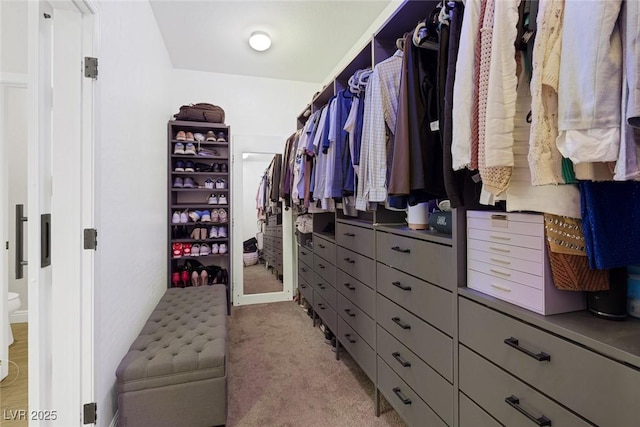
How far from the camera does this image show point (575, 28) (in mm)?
599

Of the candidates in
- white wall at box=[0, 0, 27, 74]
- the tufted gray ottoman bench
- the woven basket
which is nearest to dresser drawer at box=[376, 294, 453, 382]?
the tufted gray ottoman bench

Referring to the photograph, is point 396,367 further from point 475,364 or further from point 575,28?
point 575,28

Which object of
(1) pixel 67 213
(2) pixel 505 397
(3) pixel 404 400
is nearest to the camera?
(2) pixel 505 397

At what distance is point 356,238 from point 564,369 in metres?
1.23

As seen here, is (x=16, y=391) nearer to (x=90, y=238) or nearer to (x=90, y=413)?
(x=90, y=413)

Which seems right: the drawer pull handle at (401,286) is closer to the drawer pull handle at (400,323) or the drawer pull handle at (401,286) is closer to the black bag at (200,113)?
the drawer pull handle at (400,323)

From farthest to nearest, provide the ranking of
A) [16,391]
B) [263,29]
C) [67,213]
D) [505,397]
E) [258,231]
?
[258,231] < [263,29] < [16,391] < [67,213] < [505,397]

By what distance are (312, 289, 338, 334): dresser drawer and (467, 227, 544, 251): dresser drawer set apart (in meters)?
1.46

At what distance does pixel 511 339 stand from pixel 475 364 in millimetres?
190

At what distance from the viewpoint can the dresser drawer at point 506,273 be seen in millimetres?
825

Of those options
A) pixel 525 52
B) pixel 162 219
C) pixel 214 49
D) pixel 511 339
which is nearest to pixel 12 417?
pixel 162 219

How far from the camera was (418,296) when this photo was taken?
1273 mm

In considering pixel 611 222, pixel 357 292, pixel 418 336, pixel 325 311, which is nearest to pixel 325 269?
pixel 325 311

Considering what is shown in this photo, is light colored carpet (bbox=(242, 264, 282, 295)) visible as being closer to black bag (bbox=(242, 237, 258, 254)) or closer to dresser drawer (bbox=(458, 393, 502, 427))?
→ black bag (bbox=(242, 237, 258, 254))
